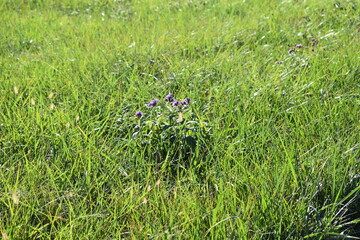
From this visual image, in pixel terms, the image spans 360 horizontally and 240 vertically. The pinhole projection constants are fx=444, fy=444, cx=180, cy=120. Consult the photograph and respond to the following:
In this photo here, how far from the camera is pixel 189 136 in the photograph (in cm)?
219

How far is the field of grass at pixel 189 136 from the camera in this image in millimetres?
1704

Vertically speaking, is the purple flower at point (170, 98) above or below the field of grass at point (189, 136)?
above

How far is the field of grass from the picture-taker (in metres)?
1.70

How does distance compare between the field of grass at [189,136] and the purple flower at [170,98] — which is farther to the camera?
the purple flower at [170,98]

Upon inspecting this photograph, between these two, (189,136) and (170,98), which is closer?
(189,136)

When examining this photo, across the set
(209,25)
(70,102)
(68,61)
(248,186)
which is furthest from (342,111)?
(209,25)

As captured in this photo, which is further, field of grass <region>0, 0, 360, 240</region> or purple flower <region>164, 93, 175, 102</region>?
purple flower <region>164, 93, 175, 102</region>

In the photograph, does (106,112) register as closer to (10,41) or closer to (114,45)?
(114,45)

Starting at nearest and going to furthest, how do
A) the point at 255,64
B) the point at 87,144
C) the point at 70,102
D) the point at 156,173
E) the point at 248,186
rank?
1. the point at 248,186
2. the point at 156,173
3. the point at 87,144
4. the point at 70,102
5. the point at 255,64

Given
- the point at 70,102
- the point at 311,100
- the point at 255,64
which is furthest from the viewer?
the point at 255,64

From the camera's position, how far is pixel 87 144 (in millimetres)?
2291

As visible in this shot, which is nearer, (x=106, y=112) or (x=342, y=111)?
(x=342, y=111)

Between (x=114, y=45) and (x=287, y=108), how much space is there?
2.06 m

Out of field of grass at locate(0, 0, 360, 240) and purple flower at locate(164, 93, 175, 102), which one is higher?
purple flower at locate(164, 93, 175, 102)
